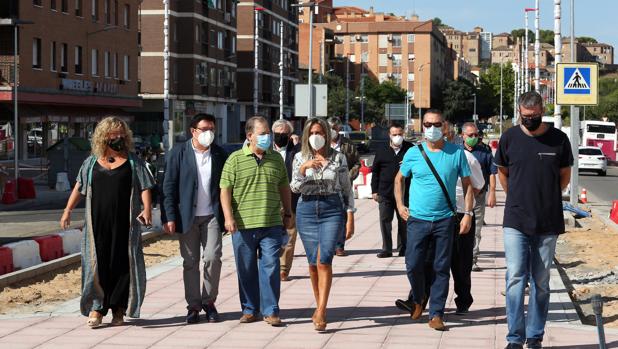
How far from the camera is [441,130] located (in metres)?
8.95

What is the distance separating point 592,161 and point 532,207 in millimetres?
45447

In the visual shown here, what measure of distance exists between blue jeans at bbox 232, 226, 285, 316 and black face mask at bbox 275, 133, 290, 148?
9.16 ft

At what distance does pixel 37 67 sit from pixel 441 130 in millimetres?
43097

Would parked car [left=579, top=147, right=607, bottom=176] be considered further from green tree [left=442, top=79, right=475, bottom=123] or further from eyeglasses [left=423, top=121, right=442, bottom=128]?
green tree [left=442, top=79, right=475, bottom=123]

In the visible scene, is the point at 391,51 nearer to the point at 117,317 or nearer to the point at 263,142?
the point at 263,142

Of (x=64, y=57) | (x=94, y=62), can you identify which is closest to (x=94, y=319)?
(x=64, y=57)

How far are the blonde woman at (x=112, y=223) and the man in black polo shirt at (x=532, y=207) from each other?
117 inches

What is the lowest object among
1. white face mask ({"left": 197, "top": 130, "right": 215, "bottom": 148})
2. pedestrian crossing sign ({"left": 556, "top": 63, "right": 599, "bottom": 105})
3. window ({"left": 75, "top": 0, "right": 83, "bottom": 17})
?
white face mask ({"left": 197, "top": 130, "right": 215, "bottom": 148})

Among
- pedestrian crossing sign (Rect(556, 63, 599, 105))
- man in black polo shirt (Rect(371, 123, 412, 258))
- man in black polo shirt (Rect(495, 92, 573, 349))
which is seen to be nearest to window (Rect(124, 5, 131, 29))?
pedestrian crossing sign (Rect(556, 63, 599, 105))

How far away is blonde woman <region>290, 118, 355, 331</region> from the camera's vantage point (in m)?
9.04

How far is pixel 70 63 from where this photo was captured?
53.3 m

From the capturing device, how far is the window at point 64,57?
5244 centimetres

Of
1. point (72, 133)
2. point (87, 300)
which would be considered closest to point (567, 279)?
point (87, 300)

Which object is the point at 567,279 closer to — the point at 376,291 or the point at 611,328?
the point at 376,291
